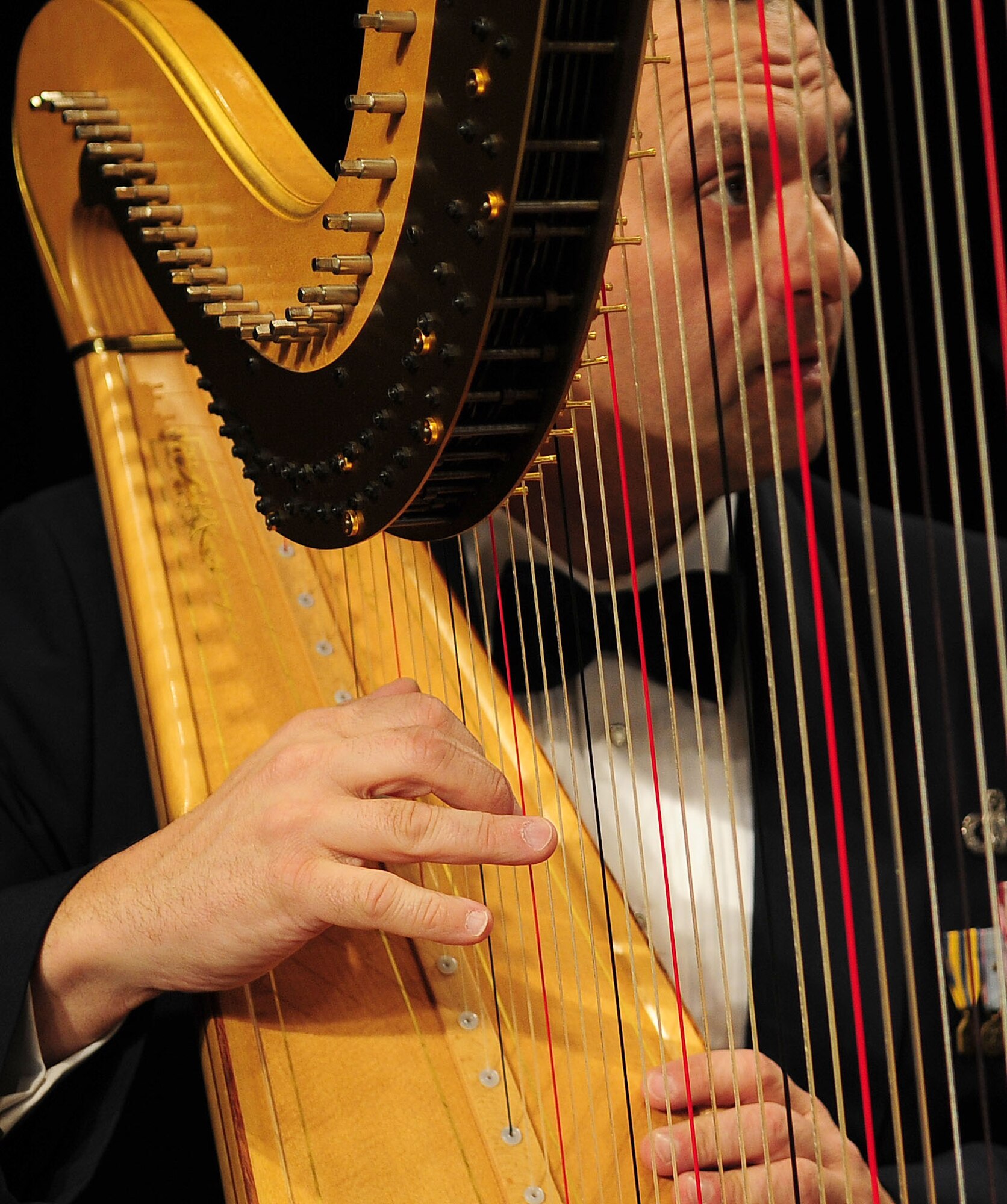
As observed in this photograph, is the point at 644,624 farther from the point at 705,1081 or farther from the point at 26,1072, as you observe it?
the point at 26,1072

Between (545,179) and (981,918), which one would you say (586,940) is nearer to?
(545,179)

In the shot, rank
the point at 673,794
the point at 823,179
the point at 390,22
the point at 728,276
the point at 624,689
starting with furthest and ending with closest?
the point at 673,794, the point at 823,179, the point at 624,689, the point at 390,22, the point at 728,276

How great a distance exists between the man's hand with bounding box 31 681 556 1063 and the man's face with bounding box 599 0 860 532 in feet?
0.99

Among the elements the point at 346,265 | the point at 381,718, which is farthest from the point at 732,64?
the point at 381,718

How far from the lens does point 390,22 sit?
0.70m

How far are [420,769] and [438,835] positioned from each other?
49 millimetres

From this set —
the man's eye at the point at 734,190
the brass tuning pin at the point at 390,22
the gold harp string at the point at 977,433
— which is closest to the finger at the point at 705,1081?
the gold harp string at the point at 977,433

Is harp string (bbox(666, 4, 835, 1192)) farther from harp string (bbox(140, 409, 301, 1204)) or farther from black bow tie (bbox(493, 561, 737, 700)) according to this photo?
black bow tie (bbox(493, 561, 737, 700))

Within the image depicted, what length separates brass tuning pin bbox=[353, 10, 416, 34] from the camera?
70 cm

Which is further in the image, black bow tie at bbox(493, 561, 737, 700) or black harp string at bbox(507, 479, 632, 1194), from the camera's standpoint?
black bow tie at bbox(493, 561, 737, 700)

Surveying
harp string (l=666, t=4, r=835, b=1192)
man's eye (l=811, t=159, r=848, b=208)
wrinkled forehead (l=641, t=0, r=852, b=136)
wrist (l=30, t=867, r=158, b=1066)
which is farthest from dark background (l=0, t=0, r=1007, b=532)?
harp string (l=666, t=4, r=835, b=1192)

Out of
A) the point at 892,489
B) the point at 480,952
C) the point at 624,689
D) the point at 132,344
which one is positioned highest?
the point at 132,344

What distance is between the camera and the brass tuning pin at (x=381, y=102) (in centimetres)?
72

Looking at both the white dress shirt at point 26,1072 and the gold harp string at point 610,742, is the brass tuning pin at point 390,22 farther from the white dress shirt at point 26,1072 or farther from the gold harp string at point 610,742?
the white dress shirt at point 26,1072
